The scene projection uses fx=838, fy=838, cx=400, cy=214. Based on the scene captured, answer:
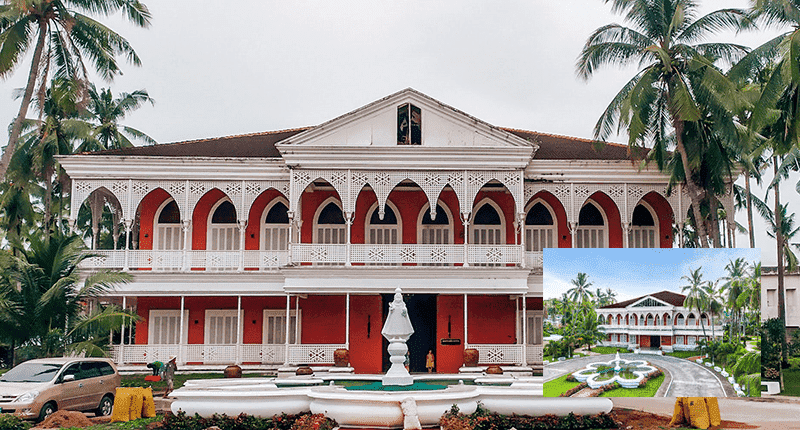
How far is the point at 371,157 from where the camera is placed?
24047 millimetres

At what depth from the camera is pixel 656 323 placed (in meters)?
13.0

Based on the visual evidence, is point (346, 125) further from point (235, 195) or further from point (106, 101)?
point (106, 101)

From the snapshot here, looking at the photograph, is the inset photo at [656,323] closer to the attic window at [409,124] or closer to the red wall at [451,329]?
the attic window at [409,124]

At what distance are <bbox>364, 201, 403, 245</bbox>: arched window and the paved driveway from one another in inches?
529

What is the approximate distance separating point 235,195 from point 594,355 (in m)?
14.6

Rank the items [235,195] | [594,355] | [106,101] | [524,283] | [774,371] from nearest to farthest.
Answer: [594,355] < [774,371] < [524,283] < [235,195] < [106,101]

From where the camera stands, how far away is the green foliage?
14.5 meters

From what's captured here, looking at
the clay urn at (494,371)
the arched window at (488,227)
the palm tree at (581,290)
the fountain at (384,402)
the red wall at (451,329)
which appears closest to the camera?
the palm tree at (581,290)

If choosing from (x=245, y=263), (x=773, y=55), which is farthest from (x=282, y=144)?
(x=773, y=55)

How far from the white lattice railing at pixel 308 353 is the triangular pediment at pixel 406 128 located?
5.73 meters

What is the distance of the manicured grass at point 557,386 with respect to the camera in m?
13.1

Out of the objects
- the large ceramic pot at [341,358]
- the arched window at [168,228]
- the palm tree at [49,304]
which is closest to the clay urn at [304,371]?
the large ceramic pot at [341,358]

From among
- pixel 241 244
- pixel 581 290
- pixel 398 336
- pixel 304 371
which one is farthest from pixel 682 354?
pixel 241 244

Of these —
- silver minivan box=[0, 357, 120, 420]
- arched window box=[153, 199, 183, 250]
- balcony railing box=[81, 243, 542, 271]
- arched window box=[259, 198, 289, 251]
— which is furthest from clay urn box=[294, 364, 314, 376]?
arched window box=[153, 199, 183, 250]
